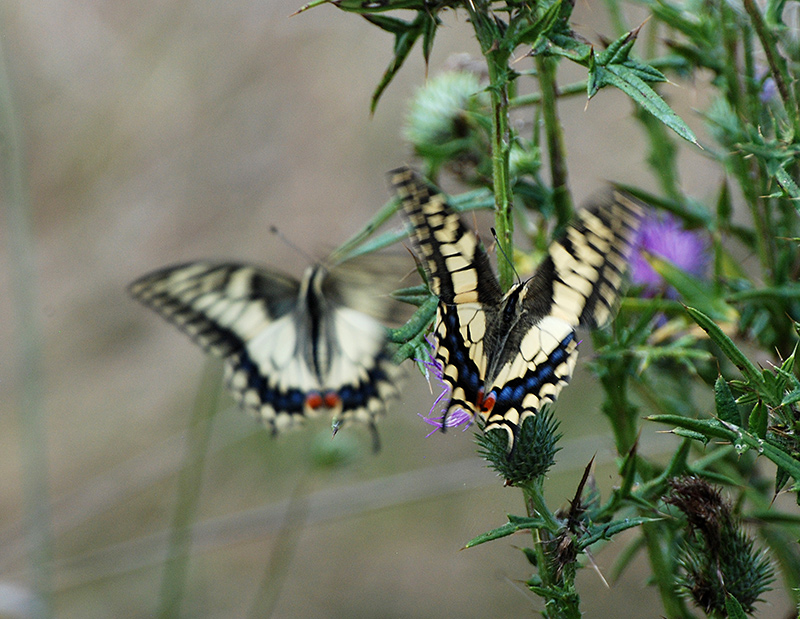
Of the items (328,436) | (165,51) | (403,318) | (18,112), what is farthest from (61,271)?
(403,318)

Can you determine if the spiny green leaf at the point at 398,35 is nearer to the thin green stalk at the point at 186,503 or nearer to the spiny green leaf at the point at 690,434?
the spiny green leaf at the point at 690,434

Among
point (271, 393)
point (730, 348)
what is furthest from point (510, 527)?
point (271, 393)

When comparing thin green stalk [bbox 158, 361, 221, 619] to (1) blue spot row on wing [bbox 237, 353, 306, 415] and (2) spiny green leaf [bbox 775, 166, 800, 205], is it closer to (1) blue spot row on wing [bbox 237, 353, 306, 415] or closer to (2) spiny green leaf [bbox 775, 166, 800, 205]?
(1) blue spot row on wing [bbox 237, 353, 306, 415]

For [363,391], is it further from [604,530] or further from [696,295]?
[604,530]

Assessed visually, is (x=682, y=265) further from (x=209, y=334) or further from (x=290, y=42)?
(x=290, y=42)

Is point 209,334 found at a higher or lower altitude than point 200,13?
lower

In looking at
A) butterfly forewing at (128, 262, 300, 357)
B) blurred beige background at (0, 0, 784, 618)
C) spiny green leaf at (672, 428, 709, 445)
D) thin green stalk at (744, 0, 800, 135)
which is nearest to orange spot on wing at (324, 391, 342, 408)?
butterfly forewing at (128, 262, 300, 357)

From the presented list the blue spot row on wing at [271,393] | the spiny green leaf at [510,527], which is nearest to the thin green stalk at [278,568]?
the blue spot row on wing at [271,393]
